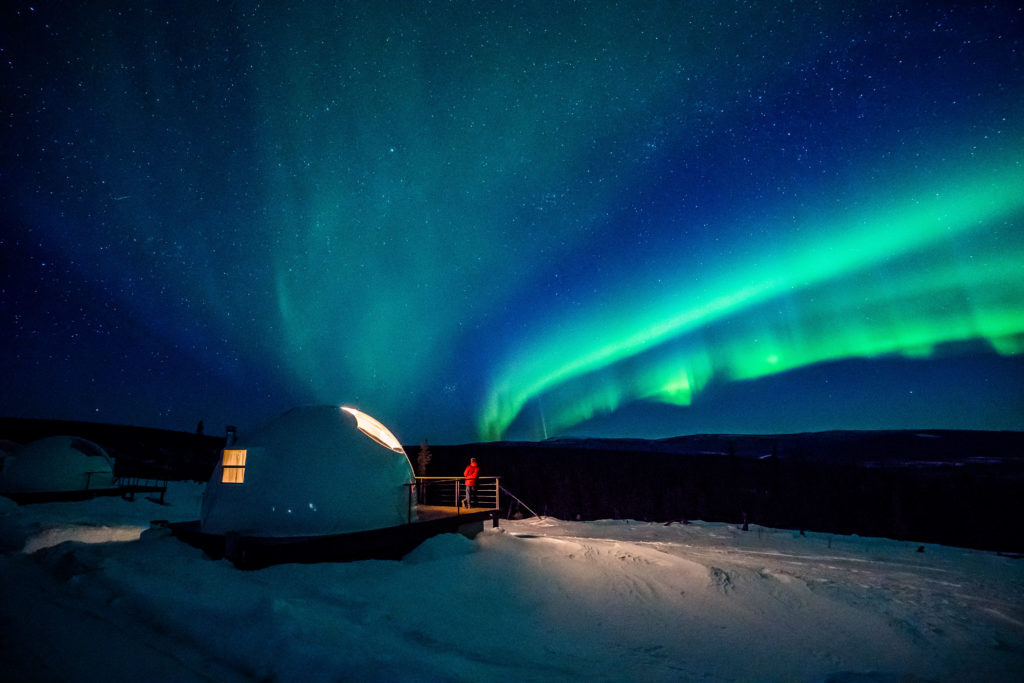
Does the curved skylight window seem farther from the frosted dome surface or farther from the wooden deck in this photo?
the frosted dome surface

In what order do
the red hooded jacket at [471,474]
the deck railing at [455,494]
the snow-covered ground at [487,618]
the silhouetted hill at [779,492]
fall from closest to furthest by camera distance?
the snow-covered ground at [487,618], the deck railing at [455,494], the red hooded jacket at [471,474], the silhouetted hill at [779,492]

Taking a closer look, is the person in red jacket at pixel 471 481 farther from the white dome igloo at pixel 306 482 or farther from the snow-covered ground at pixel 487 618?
the snow-covered ground at pixel 487 618

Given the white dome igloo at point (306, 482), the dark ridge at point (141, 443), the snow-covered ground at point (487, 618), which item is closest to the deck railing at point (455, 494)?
the white dome igloo at point (306, 482)

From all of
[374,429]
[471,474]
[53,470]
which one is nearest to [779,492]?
[471,474]

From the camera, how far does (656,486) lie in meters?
44.1

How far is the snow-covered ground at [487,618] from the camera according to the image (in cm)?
591

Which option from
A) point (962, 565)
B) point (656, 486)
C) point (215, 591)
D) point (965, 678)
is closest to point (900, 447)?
point (656, 486)

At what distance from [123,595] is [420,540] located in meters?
6.25

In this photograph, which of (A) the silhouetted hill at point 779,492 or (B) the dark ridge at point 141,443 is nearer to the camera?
(A) the silhouetted hill at point 779,492

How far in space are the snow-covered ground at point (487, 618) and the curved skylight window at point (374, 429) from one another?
3.30m

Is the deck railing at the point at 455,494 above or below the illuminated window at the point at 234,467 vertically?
below

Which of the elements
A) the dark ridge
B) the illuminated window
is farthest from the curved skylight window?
the dark ridge

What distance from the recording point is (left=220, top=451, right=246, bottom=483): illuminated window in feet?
40.7

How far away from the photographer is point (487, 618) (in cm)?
846
